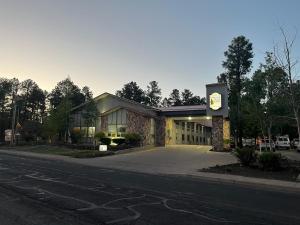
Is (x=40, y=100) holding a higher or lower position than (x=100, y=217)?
higher

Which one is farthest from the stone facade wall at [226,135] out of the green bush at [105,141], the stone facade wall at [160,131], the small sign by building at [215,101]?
the green bush at [105,141]

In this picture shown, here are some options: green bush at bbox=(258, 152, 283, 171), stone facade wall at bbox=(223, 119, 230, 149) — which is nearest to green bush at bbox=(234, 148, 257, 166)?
green bush at bbox=(258, 152, 283, 171)

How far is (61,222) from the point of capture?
7.74 metres

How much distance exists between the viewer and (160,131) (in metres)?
48.7

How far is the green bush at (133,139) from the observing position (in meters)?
42.7

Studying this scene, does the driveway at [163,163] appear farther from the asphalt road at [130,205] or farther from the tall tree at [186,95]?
the tall tree at [186,95]

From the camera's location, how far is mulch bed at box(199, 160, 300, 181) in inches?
767

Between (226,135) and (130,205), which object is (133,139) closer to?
(226,135)

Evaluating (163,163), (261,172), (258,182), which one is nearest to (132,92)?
(163,163)

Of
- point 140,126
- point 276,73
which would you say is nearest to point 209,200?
point 276,73

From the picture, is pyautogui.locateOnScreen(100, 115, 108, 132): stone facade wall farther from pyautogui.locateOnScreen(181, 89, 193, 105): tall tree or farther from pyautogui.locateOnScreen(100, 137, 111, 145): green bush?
pyautogui.locateOnScreen(181, 89, 193, 105): tall tree

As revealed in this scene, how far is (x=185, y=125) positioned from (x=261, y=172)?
36.6 meters

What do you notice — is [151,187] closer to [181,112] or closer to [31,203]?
[31,203]

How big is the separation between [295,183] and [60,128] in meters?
38.3
